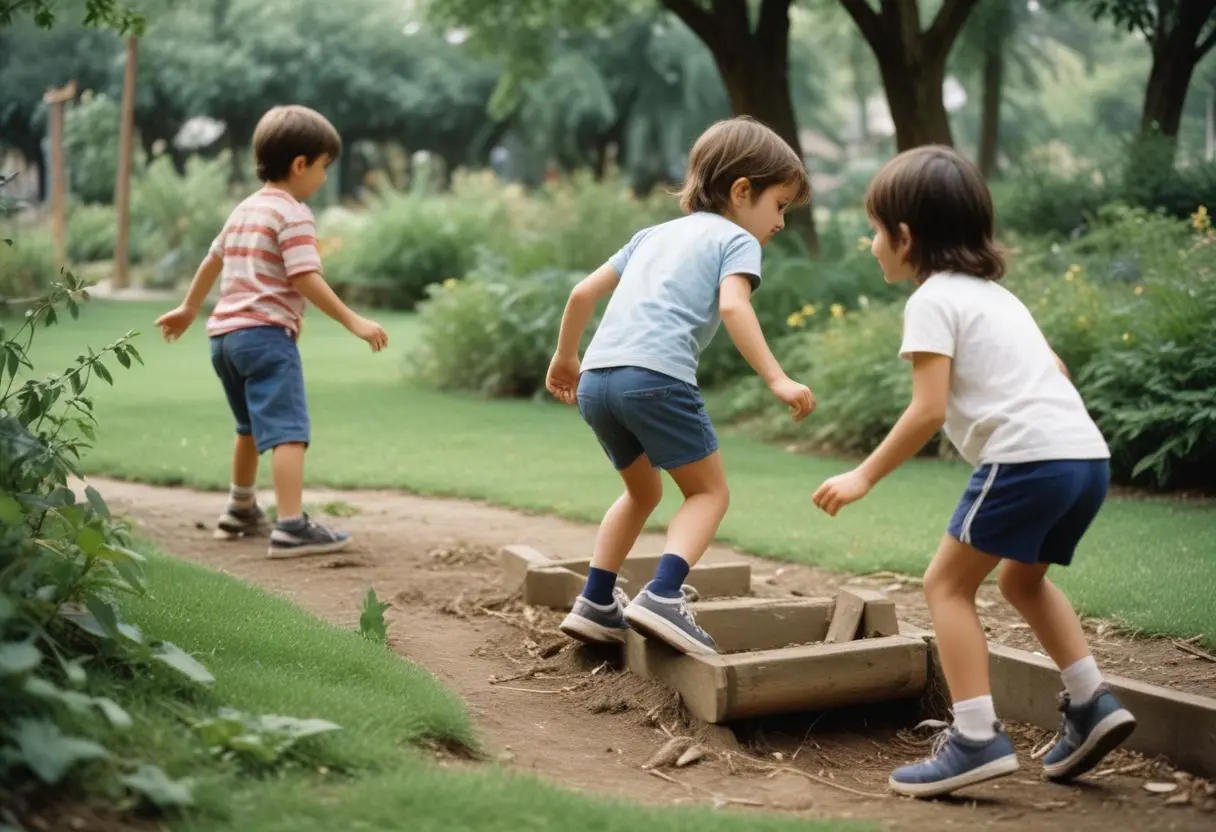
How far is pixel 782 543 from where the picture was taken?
6980mm

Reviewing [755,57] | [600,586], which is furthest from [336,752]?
[755,57]

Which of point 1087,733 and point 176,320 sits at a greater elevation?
point 176,320

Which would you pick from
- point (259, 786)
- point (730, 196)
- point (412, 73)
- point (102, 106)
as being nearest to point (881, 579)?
point (730, 196)

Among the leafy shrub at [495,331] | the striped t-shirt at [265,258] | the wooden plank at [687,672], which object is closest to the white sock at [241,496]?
the striped t-shirt at [265,258]

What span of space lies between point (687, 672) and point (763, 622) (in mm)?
617

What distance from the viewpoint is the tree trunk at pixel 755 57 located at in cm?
1518

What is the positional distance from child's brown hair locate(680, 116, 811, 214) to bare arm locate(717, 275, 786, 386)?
38 centimetres

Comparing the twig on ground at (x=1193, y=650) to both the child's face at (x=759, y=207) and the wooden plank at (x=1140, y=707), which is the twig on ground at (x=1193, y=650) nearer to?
the wooden plank at (x=1140, y=707)

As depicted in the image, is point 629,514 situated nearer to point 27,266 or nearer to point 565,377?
point 565,377

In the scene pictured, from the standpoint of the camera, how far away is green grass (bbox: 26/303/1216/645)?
614 cm

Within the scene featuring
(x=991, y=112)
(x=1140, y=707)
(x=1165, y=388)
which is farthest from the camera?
(x=991, y=112)

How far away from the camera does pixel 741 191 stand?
4.50 meters

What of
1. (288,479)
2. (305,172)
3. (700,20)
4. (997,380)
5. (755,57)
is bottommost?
(288,479)

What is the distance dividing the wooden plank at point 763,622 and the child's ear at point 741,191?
1355mm
